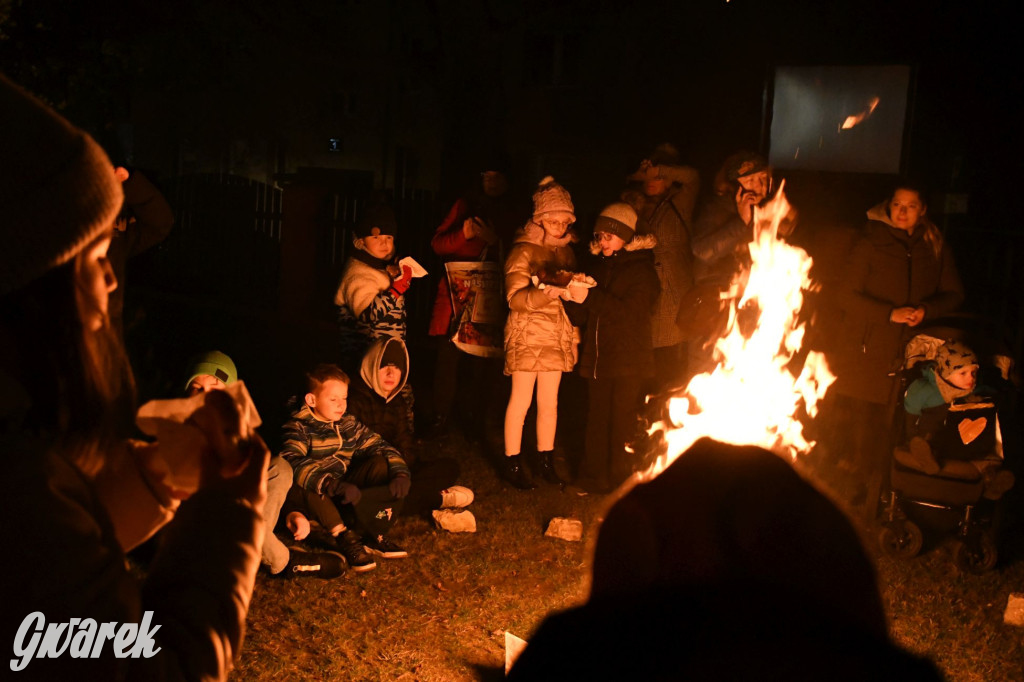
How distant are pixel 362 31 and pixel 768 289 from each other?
2527cm

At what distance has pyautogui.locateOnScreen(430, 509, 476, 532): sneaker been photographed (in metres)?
6.23

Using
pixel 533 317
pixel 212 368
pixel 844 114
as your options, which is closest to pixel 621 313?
pixel 533 317

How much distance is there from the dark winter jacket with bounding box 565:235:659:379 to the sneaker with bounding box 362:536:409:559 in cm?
192

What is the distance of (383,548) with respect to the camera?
580 centimetres

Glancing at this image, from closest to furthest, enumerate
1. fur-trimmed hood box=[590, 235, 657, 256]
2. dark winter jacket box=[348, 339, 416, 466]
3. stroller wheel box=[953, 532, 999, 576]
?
stroller wheel box=[953, 532, 999, 576] → dark winter jacket box=[348, 339, 416, 466] → fur-trimmed hood box=[590, 235, 657, 256]

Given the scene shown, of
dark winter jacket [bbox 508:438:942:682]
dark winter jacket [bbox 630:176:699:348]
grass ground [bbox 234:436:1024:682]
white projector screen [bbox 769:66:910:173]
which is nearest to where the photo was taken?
dark winter jacket [bbox 508:438:942:682]

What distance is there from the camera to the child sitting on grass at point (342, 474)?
5.70 m

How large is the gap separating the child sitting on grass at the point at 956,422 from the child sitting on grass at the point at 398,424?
2778 millimetres

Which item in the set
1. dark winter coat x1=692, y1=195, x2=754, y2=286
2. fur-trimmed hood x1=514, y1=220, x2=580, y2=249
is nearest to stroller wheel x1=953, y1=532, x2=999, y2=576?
dark winter coat x1=692, y1=195, x2=754, y2=286

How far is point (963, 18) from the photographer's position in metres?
12.4

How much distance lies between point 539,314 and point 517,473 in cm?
116

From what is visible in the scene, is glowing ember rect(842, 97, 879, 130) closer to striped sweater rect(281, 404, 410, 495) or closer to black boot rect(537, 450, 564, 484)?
black boot rect(537, 450, 564, 484)

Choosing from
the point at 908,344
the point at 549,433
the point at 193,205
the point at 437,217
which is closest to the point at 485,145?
the point at 437,217

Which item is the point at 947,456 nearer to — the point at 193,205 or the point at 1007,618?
the point at 1007,618
